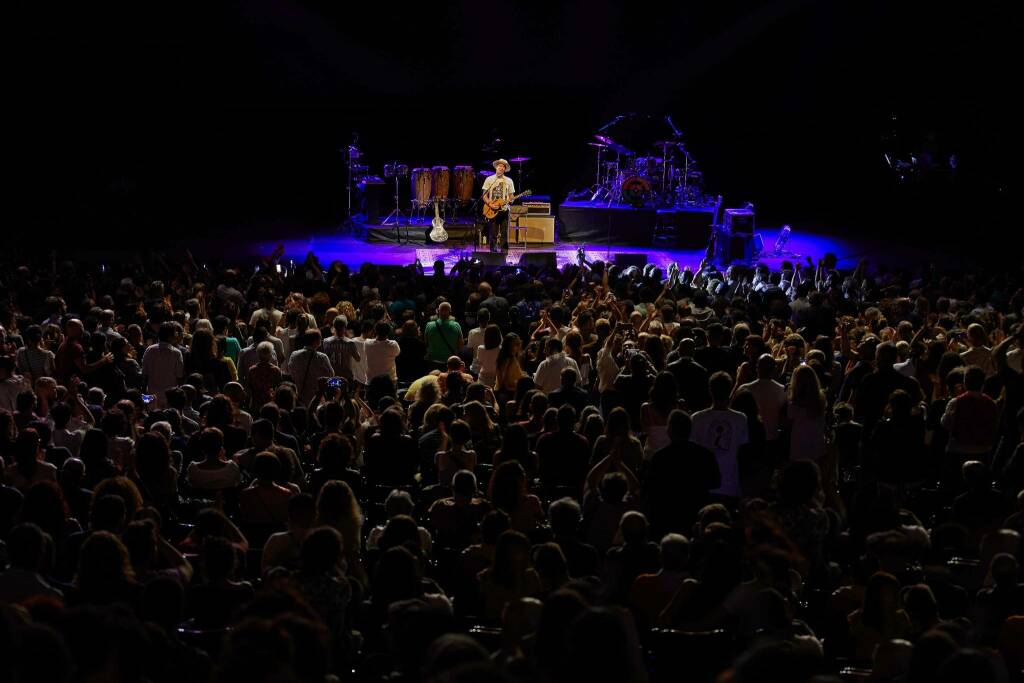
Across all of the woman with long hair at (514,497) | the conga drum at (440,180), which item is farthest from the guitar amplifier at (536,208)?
the woman with long hair at (514,497)

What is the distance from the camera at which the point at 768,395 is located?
7379mm

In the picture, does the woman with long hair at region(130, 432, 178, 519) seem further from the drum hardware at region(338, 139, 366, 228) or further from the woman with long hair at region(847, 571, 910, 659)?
the drum hardware at region(338, 139, 366, 228)

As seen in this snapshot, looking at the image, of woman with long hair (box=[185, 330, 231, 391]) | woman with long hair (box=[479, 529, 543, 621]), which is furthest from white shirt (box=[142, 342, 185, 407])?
woman with long hair (box=[479, 529, 543, 621])

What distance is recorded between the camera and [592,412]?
727 cm

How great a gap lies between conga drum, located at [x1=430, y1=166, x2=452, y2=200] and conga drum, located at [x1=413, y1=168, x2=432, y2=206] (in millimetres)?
122

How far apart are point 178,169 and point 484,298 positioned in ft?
40.0

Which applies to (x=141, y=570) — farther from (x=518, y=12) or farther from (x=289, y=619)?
(x=518, y=12)

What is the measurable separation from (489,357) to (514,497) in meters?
3.56

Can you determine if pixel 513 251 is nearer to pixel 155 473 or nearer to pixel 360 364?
pixel 360 364

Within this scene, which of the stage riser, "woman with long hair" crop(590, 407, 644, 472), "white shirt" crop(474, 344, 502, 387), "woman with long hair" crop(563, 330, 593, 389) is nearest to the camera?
"woman with long hair" crop(590, 407, 644, 472)

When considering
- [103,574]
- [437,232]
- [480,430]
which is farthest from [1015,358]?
[437,232]

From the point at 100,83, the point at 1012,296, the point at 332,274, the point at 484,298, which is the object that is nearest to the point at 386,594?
the point at 484,298

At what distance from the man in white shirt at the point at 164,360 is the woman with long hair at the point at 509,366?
2.54 m

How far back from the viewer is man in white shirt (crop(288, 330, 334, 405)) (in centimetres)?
865
